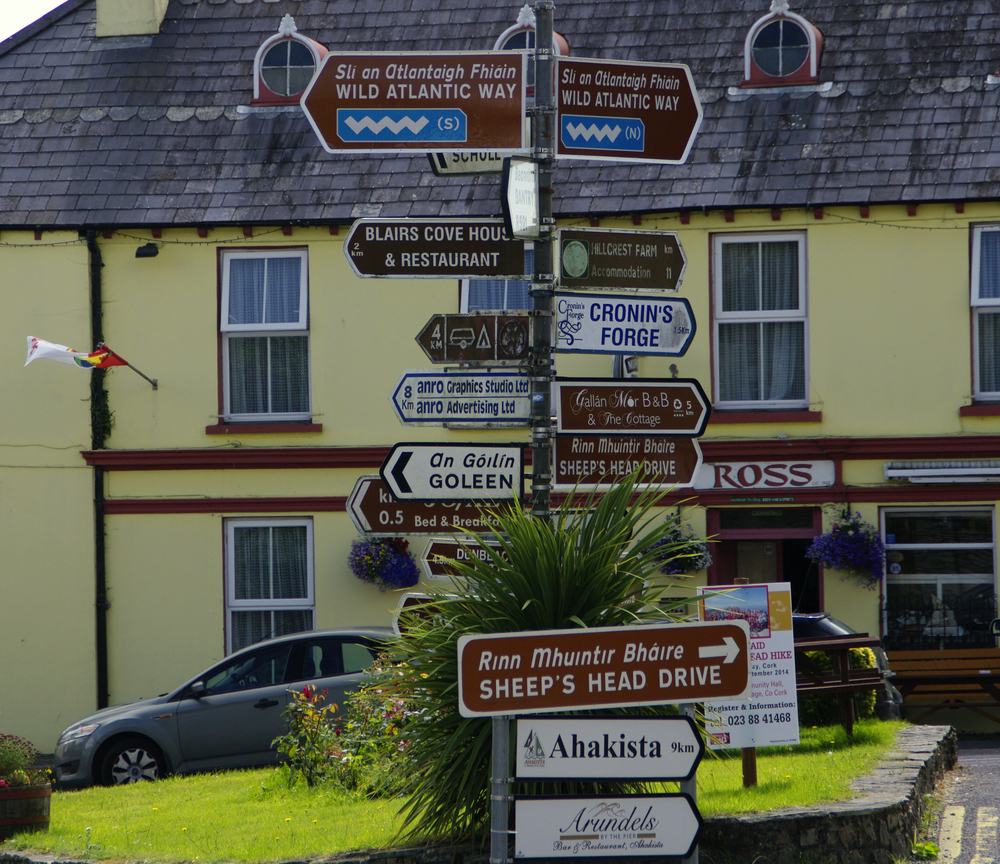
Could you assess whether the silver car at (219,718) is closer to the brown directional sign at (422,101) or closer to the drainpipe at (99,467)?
the drainpipe at (99,467)

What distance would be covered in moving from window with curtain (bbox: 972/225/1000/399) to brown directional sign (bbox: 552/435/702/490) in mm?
7654

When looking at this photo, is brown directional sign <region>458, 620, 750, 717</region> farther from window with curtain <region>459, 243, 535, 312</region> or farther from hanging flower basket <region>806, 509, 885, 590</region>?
window with curtain <region>459, 243, 535, 312</region>

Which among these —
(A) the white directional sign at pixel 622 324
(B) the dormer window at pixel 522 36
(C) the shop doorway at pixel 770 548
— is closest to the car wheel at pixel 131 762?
(C) the shop doorway at pixel 770 548

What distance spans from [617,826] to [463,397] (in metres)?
2.03

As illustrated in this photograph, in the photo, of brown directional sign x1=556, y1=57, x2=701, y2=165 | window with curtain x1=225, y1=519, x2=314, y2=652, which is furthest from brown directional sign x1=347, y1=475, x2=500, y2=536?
window with curtain x1=225, y1=519, x2=314, y2=652

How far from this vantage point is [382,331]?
12.9 m

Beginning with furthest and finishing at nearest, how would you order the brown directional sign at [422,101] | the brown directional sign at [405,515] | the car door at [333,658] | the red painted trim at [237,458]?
1. the red painted trim at [237,458]
2. the car door at [333,658]
3. the brown directional sign at [405,515]
4. the brown directional sign at [422,101]

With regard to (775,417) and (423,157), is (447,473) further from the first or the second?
(423,157)

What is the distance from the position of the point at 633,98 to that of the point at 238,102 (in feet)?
30.7

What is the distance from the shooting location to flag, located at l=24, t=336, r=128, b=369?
40.1ft

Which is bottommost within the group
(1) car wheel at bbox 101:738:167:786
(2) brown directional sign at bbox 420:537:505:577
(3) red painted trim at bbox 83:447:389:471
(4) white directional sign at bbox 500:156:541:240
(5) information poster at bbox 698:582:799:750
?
(1) car wheel at bbox 101:738:167:786

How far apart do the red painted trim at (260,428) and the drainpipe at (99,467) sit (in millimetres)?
1220

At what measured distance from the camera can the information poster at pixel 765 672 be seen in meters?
7.21

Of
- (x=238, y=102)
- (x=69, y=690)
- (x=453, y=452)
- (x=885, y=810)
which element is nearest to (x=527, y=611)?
(x=453, y=452)
